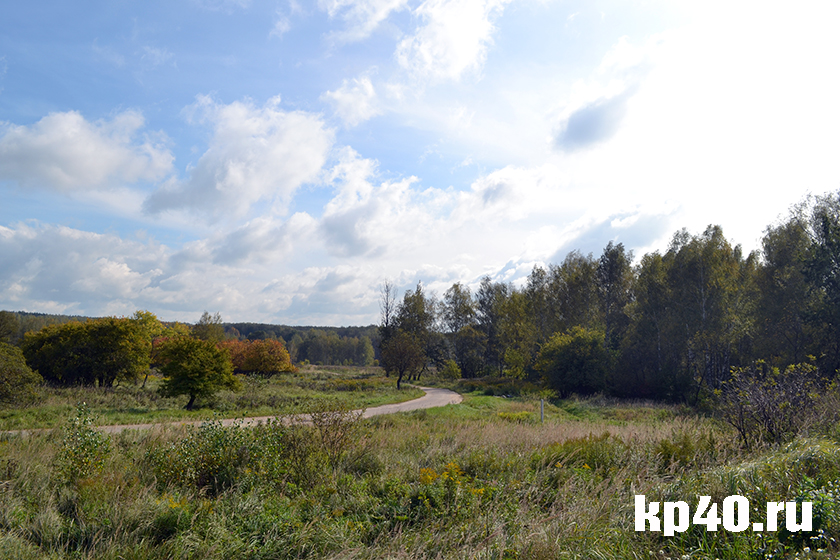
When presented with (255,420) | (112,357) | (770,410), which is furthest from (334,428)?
(112,357)

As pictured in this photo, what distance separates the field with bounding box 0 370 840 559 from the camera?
4500 millimetres

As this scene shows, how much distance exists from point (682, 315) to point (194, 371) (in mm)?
33385

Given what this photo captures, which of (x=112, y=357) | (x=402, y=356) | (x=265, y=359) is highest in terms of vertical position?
(x=112, y=357)

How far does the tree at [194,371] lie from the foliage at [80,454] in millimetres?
14811

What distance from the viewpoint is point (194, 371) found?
825 inches

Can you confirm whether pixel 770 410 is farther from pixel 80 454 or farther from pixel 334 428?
pixel 80 454

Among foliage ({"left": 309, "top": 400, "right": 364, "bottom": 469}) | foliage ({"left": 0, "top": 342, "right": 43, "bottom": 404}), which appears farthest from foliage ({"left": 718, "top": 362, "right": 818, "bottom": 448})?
foliage ({"left": 0, "top": 342, "right": 43, "bottom": 404})

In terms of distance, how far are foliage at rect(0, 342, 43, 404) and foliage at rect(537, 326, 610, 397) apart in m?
31.1

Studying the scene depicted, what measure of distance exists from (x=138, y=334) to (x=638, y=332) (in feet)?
134

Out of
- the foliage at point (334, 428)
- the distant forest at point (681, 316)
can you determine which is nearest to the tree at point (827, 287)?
the distant forest at point (681, 316)

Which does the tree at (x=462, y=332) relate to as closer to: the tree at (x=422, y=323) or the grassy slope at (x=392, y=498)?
the tree at (x=422, y=323)

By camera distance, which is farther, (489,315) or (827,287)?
(489,315)

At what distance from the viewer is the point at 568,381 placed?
3266cm

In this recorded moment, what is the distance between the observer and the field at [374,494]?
14.8ft
